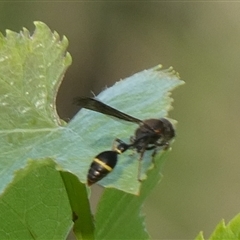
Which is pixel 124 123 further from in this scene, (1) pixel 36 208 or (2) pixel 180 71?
(2) pixel 180 71

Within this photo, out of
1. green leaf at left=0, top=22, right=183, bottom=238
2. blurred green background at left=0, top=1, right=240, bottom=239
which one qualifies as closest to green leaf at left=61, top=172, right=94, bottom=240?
green leaf at left=0, top=22, right=183, bottom=238

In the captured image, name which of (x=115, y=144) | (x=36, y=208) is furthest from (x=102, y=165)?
(x=36, y=208)

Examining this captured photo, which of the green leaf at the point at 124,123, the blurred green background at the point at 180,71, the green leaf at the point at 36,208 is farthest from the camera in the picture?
the blurred green background at the point at 180,71

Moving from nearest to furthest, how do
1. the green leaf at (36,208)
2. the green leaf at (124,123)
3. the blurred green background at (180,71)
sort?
the green leaf at (124,123) < the green leaf at (36,208) < the blurred green background at (180,71)

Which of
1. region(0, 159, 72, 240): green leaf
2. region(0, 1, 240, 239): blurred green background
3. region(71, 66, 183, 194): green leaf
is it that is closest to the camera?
region(71, 66, 183, 194): green leaf

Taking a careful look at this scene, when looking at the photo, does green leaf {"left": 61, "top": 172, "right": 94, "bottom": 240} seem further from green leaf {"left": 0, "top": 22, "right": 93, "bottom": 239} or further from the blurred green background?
the blurred green background

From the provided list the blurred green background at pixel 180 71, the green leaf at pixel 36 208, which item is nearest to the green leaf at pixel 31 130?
the green leaf at pixel 36 208

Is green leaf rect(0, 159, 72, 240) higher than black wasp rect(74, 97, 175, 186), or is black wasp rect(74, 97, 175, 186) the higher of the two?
black wasp rect(74, 97, 175, 186)

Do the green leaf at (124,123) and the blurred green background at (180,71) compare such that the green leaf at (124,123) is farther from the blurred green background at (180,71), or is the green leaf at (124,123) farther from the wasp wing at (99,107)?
the blurred green background at (180,71)
